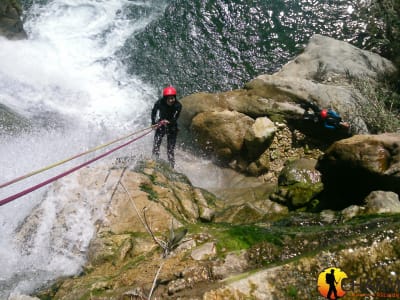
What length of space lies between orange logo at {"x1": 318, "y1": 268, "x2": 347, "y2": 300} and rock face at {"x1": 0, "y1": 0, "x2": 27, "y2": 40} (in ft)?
46.6

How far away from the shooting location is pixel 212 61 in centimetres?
1429

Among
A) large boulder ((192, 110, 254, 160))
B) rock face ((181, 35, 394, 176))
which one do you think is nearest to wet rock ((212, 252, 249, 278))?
rock face ((181, 35, 394, 176))

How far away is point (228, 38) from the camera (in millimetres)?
14875

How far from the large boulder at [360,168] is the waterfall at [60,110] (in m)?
4.68

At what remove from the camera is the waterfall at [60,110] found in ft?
19.1

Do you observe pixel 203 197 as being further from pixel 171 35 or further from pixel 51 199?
pixel 171 35

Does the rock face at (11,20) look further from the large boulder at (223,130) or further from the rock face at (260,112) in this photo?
the large boulder at (223,130)

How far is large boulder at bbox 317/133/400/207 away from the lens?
6.78m

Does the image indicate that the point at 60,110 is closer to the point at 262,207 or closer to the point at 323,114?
the point at 262,207

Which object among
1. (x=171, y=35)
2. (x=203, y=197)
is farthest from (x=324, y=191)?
(x=171, y=35)

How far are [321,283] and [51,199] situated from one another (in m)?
4.98

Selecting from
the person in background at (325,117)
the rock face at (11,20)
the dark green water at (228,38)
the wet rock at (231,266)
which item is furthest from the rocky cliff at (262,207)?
the rock face at (11,20)

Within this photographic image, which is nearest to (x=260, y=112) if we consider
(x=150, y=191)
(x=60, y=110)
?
(x=150, y=191)

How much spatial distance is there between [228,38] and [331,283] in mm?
13054
